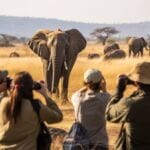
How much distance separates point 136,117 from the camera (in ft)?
19.9

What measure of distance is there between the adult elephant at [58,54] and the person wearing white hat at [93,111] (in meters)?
13.2

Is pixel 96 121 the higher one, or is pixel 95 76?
pixel 95 76

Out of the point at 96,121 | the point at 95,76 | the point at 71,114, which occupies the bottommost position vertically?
the point at 71,114

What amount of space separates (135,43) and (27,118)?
40.3 m

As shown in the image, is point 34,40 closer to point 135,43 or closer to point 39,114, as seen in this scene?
point 39,114

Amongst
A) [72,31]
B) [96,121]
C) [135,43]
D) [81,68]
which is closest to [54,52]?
[72,31]

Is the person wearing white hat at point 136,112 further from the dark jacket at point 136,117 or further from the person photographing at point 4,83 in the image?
the person photographing at point 4,83

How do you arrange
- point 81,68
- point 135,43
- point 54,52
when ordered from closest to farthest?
point 54,52 → point 81,68 → point 135,43

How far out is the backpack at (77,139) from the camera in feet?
22.0

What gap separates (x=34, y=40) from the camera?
2277 cm

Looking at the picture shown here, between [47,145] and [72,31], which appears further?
[72,31]

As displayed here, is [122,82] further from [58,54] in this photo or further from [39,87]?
[58,54]

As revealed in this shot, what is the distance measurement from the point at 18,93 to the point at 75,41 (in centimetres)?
1610

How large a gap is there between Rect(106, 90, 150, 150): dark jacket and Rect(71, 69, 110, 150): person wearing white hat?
970 mm
